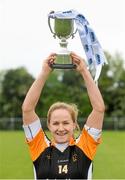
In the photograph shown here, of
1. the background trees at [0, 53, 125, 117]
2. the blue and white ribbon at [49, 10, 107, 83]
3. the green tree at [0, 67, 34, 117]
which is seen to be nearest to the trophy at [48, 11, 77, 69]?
the blue and white ribbon at [49, 10, 107, 83]

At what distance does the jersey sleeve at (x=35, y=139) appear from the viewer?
3.26 metres

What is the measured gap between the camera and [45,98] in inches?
1449

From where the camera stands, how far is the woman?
3.18 m

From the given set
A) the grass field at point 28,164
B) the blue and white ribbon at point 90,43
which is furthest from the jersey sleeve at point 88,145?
the grass field at point 28,164

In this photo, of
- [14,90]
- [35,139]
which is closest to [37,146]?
[35,139]

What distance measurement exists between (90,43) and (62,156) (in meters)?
0.63

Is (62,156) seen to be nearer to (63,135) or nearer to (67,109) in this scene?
(63,135)

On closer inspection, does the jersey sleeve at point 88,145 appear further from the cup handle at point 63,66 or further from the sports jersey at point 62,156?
the cup handle at point 63,66

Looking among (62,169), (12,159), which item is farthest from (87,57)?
(12,159)

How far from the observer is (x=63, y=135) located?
3209 millimetres

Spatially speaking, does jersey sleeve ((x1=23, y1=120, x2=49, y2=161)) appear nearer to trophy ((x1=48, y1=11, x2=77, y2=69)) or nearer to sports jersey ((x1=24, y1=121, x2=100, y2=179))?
sports jersey ((x1=24, y1=121, x2=100, y2=179))

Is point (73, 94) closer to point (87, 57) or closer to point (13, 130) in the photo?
point (13, 130)

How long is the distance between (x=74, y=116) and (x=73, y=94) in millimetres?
33261

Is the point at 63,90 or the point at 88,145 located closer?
the point at 88,145
